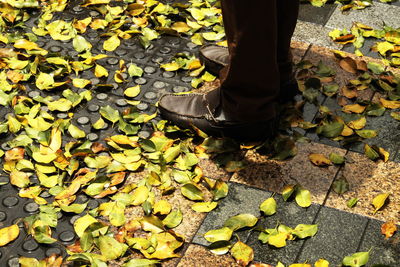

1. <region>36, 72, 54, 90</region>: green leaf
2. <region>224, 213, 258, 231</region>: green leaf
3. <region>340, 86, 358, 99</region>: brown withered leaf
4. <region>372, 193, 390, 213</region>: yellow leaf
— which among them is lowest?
<region>340, 86, 358, 99</region>: brown withered leaf

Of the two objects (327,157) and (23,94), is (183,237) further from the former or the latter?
(23,94)

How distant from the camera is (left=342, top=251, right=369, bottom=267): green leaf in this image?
2357mm

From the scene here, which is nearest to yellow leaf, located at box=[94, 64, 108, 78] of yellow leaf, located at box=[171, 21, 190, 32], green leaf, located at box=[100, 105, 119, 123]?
green leaf, located at box=[100, 105, 119, 123]

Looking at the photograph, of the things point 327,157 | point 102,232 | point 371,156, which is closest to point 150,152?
point 102,232

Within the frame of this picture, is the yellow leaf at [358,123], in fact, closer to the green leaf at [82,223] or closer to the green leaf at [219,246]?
the green leaf at [219,246]

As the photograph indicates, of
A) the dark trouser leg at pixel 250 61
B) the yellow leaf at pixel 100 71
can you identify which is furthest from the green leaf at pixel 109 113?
the dark trouser leg at pixel 250 61

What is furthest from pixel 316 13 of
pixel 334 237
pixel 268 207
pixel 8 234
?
pixel 8 234

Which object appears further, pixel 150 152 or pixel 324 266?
pixel 150 152

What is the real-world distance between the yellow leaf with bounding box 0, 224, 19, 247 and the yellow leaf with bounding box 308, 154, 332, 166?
1.29m

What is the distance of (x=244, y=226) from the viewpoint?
253cm

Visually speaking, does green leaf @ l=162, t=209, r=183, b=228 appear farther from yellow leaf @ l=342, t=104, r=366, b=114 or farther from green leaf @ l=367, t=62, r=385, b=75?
green leaf @ l=367, t=62, r=385, b=75

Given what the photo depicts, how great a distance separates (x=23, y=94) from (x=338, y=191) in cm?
166

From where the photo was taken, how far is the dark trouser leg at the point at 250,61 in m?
2.39

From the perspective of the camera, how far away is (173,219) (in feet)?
8.43
